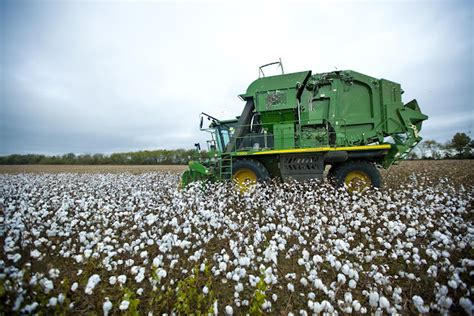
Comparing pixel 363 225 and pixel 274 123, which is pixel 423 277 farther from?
pixel 274 123

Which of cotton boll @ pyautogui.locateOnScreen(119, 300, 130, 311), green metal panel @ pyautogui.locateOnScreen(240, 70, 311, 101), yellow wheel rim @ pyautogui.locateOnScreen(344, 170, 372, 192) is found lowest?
cotton boll @ pyautogui.locateOnScreen(119, 300, 130, 311)

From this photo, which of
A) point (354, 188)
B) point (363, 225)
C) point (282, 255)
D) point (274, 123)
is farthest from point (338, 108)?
point (282, 255)

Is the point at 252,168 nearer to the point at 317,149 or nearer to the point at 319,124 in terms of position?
the point at 317,149

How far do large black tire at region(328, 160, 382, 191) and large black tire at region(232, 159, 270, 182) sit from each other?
240cm

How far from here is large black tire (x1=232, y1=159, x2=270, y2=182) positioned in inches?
327

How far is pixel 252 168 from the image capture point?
27.9 feet

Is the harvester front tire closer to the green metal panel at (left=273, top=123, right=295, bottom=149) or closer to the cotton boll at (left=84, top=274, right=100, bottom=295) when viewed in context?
the green metal panel at (left=273, top=123, right=295, bottom=149)

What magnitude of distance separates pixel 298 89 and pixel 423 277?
659 cm

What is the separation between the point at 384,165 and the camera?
8.03 meters

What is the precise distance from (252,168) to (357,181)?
3467 millimetres

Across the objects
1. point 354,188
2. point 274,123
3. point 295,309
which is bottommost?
point 295,309

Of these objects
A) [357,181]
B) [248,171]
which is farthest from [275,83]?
[357,181]

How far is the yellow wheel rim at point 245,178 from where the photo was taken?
8.52m


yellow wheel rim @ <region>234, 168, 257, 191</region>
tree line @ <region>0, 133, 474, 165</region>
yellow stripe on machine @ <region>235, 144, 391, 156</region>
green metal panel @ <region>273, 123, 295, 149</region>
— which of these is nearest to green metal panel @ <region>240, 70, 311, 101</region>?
green metal panel @ <region>273, 123, 295, 149</region>
